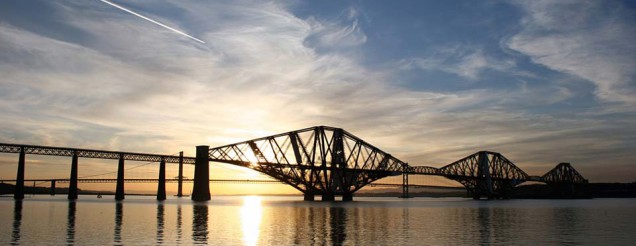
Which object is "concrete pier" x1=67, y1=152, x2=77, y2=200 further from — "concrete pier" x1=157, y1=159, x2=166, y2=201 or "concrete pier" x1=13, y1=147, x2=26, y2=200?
"concrete pier" x1=157, y1=159, x2=166, y2=201

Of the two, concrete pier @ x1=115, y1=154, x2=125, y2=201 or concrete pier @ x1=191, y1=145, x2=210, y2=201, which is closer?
concrete pier @ x1=191, y1=145, x2=210, y2=201

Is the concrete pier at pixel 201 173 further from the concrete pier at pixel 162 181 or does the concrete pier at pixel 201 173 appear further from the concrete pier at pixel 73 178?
the concrete pier at pixel 73 178

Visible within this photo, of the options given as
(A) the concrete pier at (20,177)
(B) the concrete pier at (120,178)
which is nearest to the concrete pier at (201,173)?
(B) the concrete pier at (120,178)

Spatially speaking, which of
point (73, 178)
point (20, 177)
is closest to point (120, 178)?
point (73, 178)

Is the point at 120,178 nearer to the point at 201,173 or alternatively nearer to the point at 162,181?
the point at 162,181

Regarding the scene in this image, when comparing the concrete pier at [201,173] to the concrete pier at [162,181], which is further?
the concrete pier at [162,181]

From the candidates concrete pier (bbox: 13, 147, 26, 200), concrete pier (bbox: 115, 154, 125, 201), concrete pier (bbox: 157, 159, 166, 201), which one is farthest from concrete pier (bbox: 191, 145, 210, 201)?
concrete pier (bbox: 13, 147, 26, 200)

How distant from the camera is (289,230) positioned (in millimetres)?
47938

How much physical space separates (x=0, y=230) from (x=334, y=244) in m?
28.1

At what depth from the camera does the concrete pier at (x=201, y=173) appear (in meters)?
134

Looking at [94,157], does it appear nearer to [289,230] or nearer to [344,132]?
[344,132]

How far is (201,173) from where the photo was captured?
135 meters

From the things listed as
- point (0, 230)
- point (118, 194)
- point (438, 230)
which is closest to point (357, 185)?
point (118, 194)

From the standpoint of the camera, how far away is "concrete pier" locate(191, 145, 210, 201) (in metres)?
134
